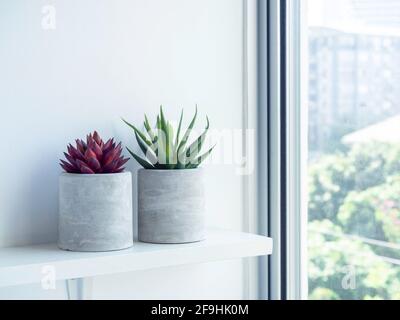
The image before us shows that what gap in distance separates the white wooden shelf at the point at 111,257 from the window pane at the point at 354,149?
0.15m

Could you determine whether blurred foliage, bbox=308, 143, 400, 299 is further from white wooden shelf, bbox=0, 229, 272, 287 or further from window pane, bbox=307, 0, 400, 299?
white wooden shelf, bbox=0, 229, 272, 287

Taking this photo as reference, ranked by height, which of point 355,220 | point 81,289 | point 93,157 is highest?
point 93,157

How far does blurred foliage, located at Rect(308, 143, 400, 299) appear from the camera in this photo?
1.03 m

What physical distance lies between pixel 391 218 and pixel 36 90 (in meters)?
0.59

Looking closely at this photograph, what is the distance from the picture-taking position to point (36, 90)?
3.32 ft

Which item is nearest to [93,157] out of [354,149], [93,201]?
[93,201]

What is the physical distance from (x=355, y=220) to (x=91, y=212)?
0.45 metres

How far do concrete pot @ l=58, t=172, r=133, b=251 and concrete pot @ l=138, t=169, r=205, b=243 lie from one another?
68 millimetres

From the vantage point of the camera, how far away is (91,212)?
3.09 feet

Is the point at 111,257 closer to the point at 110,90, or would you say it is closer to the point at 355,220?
the point at 110,90

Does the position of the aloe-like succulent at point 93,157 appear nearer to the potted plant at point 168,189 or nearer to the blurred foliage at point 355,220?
the potted plant at point 168,189

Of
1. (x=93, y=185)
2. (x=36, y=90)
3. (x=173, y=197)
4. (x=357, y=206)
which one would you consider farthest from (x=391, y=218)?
(x=36, y=90)

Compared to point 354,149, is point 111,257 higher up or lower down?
lower down

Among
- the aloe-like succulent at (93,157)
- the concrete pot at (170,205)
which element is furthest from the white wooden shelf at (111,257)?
the aloe-like succulent at (93,157)
